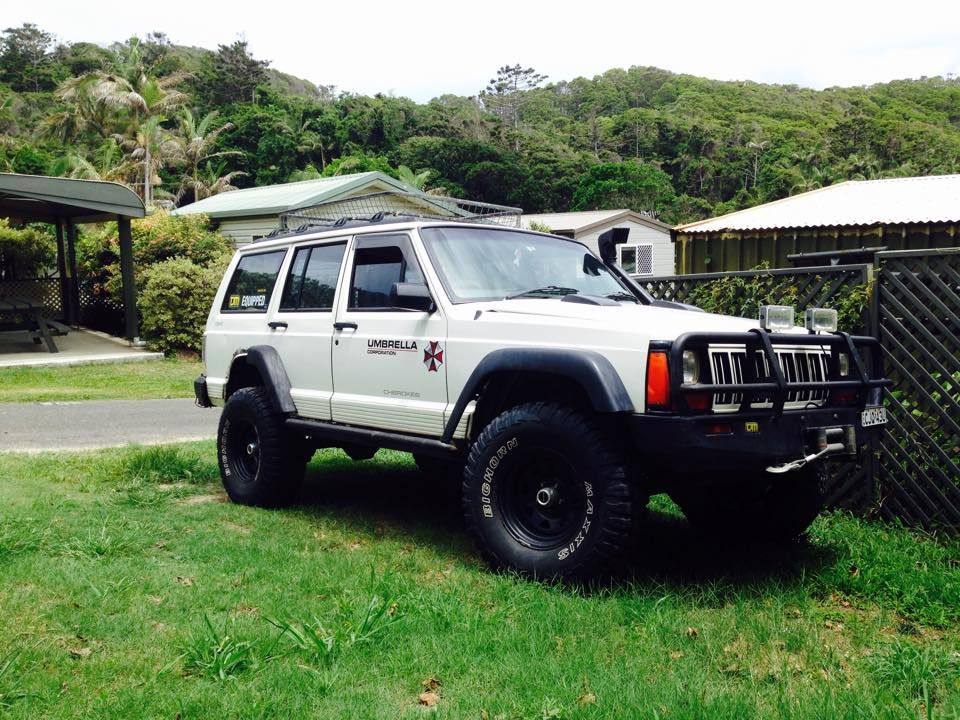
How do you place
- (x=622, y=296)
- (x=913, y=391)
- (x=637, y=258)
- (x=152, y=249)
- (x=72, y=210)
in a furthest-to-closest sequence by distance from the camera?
(x=637, y=258), (x=152, y=249), (x=72, y=210), (x=622, y=296), (x=913, y=391)

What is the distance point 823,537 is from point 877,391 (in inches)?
37.3

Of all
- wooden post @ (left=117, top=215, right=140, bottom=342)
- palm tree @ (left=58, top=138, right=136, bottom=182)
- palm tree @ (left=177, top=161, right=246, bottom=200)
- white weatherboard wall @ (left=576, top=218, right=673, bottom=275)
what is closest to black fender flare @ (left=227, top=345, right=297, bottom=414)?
wooden post @ (left=117, top=215, right=140, bottom=342)

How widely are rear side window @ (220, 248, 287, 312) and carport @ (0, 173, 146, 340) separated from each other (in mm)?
11505

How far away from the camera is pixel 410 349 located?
5.38m

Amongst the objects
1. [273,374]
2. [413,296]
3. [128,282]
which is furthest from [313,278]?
[128,282]

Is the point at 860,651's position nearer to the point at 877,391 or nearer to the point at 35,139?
the point at 877,391

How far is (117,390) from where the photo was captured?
1439 centimetres

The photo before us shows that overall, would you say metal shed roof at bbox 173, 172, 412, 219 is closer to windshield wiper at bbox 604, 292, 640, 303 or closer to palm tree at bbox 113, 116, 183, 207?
windshield wiper at bbox 604, 292, 640, 303

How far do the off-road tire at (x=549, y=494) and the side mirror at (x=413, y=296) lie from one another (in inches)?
35.5

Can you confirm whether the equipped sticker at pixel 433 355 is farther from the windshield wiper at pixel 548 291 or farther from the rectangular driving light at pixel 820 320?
the rectangular driving light at pixel 820 320

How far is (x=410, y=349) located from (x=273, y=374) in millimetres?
1410

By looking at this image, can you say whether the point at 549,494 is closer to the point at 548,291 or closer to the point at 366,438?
the point at 548,291

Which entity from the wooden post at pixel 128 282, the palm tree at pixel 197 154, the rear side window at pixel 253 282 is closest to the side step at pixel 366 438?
the rear side window at pixel 253 282

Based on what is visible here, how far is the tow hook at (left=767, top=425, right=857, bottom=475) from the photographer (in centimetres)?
433
